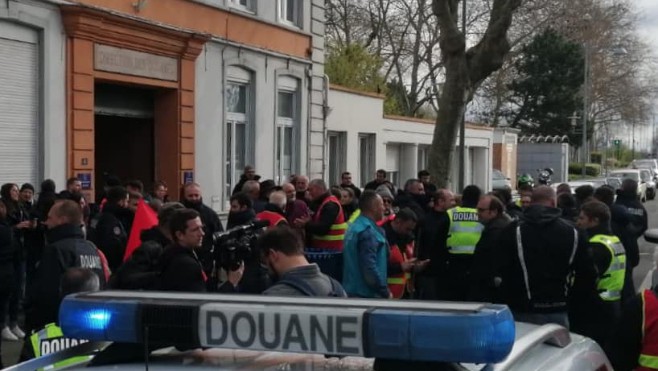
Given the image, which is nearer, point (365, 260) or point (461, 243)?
point (365, 260)

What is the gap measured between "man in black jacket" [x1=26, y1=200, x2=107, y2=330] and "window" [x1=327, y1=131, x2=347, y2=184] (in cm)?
2041

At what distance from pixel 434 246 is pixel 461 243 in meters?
0.29

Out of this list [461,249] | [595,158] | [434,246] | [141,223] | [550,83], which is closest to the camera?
[141,223]

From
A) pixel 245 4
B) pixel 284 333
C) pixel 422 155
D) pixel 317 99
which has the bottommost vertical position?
pixel 284 333

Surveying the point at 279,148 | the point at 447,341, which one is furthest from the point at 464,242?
the point at 279,148

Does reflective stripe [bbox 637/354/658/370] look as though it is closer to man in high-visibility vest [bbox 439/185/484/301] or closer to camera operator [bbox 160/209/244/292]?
camera operator [bbox 160/209/244/292]

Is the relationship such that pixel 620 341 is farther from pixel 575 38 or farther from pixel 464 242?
pixel 575 38

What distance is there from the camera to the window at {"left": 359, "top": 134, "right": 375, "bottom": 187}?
1146 inches

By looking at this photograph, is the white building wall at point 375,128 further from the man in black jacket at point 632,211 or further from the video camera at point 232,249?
the video camera at point 232,249

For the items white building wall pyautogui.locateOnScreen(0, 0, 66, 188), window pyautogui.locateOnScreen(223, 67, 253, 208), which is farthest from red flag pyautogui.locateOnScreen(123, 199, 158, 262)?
window pyautogui.locateOnScreen(223, 67, 253, 208)

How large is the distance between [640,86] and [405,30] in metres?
28.2

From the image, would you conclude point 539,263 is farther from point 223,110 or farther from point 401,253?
point 223,110

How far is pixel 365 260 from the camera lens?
7.67 meters

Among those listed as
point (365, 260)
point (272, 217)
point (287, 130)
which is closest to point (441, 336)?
point (365, 260)
